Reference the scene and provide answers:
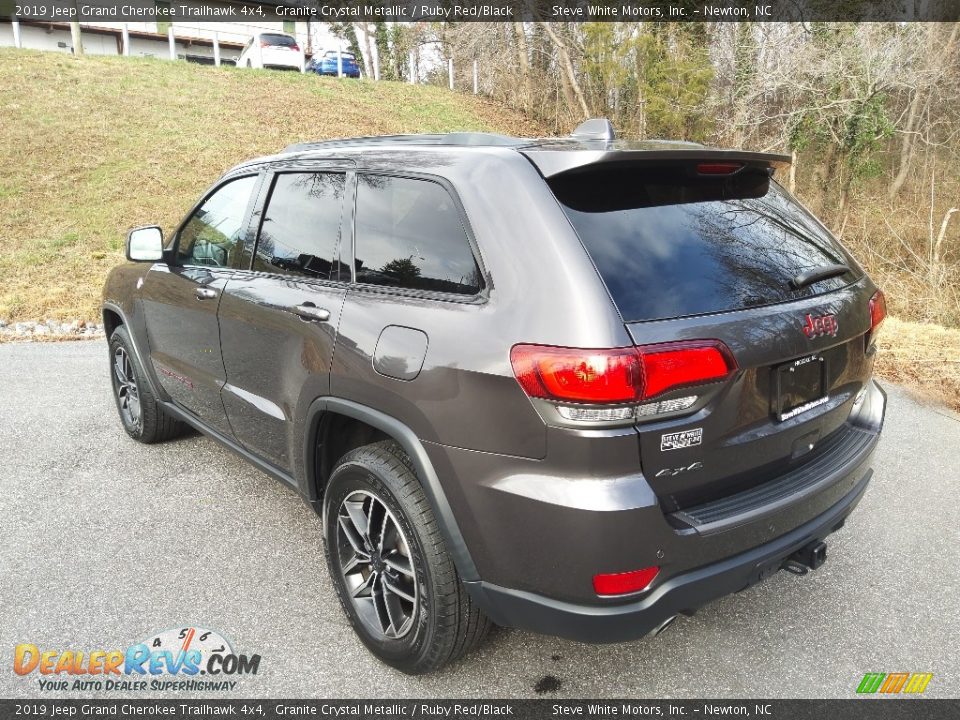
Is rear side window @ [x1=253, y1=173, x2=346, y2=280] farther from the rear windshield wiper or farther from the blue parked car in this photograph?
the blue parked car

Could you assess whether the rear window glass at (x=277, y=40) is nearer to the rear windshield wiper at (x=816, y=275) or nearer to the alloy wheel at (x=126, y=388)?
the alloy wheel at (x=126, y=388)

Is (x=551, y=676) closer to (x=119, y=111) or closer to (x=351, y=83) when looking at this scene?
(x=119, y=111)

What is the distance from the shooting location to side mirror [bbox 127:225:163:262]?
3.73m

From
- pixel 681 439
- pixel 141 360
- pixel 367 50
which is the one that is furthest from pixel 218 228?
pixel 367 50

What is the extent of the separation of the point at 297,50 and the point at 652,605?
32.2m

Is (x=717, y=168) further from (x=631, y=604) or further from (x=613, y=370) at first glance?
(x=631, y=604)

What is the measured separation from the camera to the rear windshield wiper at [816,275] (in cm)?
226

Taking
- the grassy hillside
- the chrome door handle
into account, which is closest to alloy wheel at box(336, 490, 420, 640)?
the chrome door handle

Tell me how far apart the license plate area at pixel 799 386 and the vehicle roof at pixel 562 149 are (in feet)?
2.42

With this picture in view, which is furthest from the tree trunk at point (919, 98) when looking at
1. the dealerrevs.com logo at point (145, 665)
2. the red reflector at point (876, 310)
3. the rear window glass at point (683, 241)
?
the dealerrevs.com logo at point (145, 665)

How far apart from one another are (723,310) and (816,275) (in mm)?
530

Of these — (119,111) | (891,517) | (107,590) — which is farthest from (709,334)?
(119,111)

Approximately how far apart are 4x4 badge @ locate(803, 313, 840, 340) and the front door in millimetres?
2417

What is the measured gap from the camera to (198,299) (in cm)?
343
